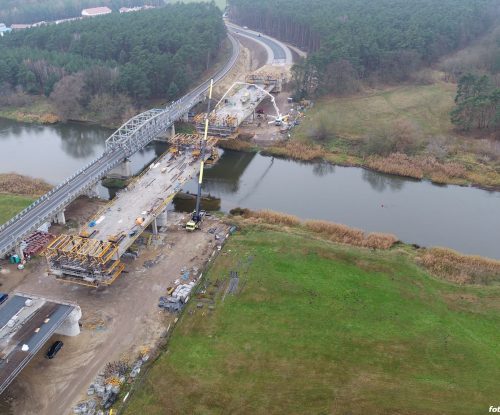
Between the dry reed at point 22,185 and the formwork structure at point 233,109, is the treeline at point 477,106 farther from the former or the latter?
the dry reed at point 22,185

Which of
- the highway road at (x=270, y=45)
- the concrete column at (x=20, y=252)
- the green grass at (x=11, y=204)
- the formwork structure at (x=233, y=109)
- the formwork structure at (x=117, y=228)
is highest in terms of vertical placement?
the highway road at (x=270, y=45)

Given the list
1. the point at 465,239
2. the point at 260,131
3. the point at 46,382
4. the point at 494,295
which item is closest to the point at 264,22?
the point at 260,131

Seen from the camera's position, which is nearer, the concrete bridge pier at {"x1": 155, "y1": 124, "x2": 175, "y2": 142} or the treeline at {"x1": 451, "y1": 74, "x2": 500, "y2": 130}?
the treeline at {"x1": 451, "y1": 74, "x2": 500, "y2": 130}

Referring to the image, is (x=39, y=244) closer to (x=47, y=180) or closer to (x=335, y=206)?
(x=47, y=180)

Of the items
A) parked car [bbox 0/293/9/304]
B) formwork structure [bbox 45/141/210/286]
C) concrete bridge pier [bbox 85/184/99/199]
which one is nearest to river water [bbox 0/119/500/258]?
A: concrete bridge pier [bbox 85/184/99/199]

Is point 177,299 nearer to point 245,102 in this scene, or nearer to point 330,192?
point 330,192

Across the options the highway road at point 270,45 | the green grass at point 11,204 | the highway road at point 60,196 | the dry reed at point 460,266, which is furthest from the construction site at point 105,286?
the highway road at point 270,45

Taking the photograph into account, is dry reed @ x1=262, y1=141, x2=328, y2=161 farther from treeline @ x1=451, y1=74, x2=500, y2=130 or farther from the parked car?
the parked car
